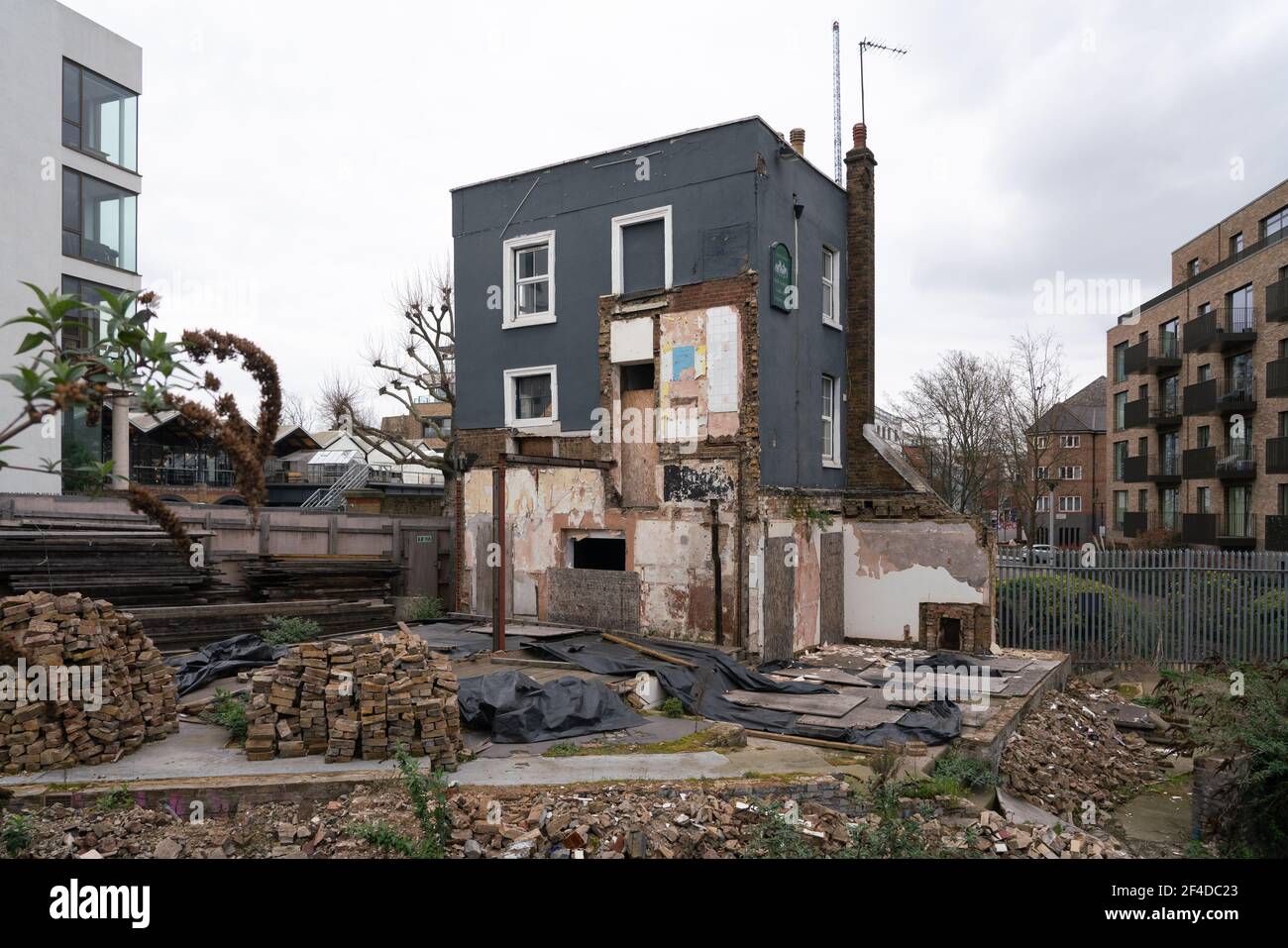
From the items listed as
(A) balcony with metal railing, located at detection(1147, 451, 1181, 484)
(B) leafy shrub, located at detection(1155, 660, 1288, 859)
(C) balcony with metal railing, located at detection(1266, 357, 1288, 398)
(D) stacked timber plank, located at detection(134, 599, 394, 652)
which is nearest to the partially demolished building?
(D) stacked timber plank, located at detection(134, 599, 394, 652)

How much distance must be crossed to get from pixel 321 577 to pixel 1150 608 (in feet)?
57.5

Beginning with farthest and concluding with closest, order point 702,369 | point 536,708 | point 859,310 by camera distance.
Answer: point 859,310 < point 702,369 < point 536,708

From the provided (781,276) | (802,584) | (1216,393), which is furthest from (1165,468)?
(781,276)

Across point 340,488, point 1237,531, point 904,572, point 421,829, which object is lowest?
point 421,829

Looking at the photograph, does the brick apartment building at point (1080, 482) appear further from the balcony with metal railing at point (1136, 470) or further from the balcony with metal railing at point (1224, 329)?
the balcony with metal railing at point (1224, 329)

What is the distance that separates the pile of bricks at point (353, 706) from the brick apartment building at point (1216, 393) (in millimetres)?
30057

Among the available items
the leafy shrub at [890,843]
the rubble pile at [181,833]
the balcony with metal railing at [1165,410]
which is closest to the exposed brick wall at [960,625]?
the leafy shrub at [890,843]

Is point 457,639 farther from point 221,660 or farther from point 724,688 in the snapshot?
point 724,688

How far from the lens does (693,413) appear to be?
14.9 meters

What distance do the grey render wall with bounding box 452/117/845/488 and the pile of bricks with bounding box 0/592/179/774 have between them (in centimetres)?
913

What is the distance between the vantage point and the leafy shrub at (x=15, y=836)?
21.2 ft

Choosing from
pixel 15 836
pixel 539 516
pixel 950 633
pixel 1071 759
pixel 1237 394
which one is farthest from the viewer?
pixel 1237 394

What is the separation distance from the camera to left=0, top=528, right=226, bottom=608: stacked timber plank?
1265 cm

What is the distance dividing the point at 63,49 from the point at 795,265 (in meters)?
22.0
